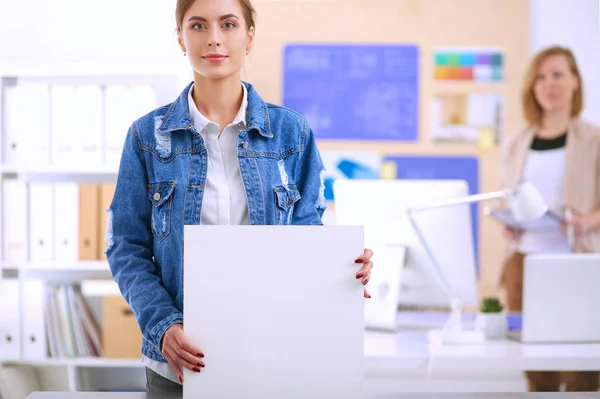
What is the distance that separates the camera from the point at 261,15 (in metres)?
4.27

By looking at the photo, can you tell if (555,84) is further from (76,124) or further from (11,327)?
(11,327)

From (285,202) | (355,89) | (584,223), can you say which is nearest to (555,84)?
(584,223)

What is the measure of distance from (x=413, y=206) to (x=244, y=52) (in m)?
1.05

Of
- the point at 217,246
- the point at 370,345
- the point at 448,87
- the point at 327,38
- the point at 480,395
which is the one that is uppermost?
the point at 327,38

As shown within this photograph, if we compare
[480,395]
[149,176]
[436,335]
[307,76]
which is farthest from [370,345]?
[307,76]

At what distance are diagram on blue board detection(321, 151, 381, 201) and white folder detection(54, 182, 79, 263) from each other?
5.10ft

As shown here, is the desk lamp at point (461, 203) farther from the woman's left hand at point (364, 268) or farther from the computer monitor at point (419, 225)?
the woman's left hand at point (364, 268)

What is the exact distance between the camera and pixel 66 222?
322 cm

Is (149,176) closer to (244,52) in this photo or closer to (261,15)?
(244,52)

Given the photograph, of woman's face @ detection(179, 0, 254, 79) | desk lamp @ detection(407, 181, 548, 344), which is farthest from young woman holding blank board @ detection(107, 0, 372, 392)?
desk lamp @ detection(407, 181, 548, 344)

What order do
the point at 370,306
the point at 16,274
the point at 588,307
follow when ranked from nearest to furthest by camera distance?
the point at 588,307, the point at 370,306, the point at 16,274

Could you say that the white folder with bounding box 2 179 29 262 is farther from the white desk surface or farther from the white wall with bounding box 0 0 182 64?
the white desk surface

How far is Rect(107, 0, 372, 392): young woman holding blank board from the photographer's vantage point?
114 cm

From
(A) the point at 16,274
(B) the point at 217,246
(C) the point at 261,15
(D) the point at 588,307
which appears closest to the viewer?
(B) the point at 217,246
